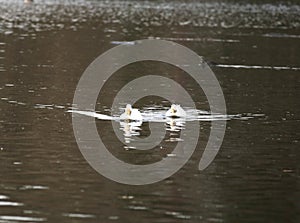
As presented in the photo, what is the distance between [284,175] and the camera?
749 inches

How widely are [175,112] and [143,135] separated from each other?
2800mm

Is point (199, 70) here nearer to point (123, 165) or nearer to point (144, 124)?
point (144, 124)

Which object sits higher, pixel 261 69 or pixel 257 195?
pixel 261 69

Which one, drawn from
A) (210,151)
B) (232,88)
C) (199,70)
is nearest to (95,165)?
(210,151)

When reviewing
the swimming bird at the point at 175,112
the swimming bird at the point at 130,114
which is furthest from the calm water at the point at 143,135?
the swimming bird at the point at 175,112

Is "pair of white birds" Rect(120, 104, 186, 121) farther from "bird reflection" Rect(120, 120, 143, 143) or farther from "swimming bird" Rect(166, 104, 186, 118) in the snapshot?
"bird reflection" Rect(120, 120, 143, 143)

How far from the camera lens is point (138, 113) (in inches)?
977

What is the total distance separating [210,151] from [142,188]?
13.4 feet

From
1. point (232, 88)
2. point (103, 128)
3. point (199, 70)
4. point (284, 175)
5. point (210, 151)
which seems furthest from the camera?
point (199, 70)

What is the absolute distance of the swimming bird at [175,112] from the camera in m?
25.3

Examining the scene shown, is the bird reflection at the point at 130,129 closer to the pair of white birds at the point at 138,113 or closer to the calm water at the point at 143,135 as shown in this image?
the pair of white birds at the point at 138,113

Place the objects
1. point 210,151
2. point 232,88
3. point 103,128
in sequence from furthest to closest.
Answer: point 232,88, point 103,128, point 210,151

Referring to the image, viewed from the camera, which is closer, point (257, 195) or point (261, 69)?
point (257, 195)

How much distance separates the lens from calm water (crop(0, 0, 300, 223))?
16.1m
